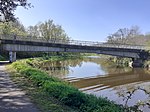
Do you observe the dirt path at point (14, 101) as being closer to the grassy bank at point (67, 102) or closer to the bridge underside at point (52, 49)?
the grassy bank at point (67, 102)

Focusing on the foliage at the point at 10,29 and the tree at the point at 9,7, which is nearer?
the tree at the point at 9,7

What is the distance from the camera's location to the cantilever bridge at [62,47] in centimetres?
5658

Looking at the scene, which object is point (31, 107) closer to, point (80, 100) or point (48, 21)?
point (80, 100)

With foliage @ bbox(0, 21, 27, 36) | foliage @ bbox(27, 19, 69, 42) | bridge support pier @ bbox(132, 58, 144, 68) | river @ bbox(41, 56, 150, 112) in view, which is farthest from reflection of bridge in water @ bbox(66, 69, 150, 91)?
foliage @ bbox(27, 19, 69, 42)

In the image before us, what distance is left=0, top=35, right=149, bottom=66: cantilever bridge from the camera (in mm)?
56584

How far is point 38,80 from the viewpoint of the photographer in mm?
21406

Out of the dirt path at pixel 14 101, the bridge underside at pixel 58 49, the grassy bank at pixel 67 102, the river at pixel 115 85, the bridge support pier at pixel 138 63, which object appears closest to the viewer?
the dirt path at pixel 14 101

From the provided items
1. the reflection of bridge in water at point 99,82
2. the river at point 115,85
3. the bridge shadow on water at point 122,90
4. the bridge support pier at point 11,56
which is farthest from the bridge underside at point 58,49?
the bridge shadow on water at point 122,90

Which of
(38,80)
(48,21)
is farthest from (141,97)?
(48,21)

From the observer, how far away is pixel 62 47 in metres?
63.8

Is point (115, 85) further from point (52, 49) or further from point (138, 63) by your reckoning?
point (138, 63)

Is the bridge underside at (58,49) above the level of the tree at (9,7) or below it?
below

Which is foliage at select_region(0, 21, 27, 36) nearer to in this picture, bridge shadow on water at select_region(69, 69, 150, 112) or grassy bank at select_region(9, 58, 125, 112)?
bridge shadow on water at select_region(69, 69, 150, 112)

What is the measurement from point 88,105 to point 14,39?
45.6m
